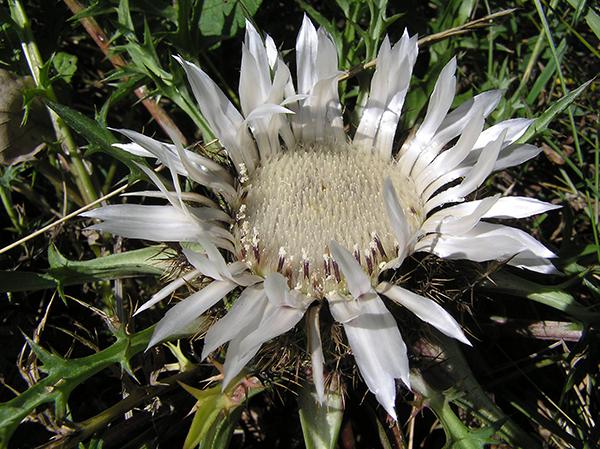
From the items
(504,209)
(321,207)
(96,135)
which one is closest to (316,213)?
(321,207)

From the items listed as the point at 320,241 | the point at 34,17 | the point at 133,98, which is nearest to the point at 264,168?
the point at 320,241

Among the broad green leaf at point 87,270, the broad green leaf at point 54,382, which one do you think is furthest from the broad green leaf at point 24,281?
the broad green leaf at point 54,382

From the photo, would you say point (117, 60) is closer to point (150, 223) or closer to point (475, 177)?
point (150, 223)

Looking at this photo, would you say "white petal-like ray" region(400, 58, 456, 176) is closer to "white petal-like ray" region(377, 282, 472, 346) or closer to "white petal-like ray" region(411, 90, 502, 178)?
"white petal-like ray" region(411, 90, 502, 178)

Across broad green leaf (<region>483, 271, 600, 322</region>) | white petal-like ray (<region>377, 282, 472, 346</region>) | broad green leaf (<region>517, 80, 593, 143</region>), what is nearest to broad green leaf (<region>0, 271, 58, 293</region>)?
white petal-like ray (<region>377, 282, 472, 346</region>)

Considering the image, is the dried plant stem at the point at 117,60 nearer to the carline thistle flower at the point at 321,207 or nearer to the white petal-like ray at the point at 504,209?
the carline thistle flower at the point at 321,207

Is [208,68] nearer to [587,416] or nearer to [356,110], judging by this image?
[356,110]

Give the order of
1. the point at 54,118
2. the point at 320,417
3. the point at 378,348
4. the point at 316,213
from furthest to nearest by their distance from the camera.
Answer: the point at 54,118 < the point at 316,213 < the point at 320,417 < the point at 378,348
